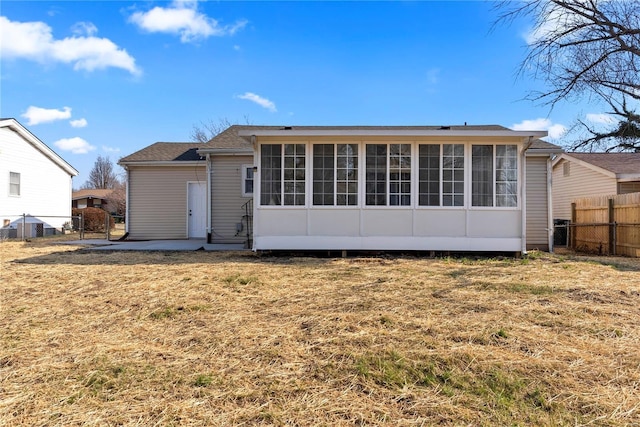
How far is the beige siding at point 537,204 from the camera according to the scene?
1077 cm

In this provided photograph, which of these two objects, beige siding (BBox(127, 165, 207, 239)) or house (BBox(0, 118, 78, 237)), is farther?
house (BBox(0, 118, 78, 237))

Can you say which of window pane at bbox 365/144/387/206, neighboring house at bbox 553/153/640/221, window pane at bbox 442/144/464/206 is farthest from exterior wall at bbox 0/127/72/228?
neighboring house at bbox 553/153/640/221

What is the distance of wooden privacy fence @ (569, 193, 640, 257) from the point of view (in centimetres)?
968

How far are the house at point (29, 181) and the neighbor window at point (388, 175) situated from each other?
13412mm

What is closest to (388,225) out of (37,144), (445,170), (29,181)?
(445,170)

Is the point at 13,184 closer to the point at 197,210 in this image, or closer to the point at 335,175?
the point at 197,210

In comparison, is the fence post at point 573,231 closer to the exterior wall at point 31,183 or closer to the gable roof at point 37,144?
the exterior wall at point 31,183

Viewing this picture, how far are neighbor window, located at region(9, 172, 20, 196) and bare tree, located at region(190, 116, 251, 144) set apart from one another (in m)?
16.0

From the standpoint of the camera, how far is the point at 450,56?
12875mm

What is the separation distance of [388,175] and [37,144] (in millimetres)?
17834

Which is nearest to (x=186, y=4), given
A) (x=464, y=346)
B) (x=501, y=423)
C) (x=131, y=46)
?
(x=131, y=46)

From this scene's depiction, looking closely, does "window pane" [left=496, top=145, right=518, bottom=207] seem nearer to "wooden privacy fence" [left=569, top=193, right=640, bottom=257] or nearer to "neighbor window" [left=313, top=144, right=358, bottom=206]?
"neighbor window" [left=313, top=144, right=358, bottom=206]

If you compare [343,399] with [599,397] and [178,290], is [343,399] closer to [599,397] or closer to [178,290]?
[599,397]

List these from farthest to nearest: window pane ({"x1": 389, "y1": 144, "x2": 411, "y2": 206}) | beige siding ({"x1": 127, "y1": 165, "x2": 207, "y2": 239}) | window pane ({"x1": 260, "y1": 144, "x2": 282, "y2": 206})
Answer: beige siding ({"x1": 127, "y1": 165, "x2": 207, "y2": 239}), window pane ({"x1": 260, "y1": 144, "x2": 282, "y2": 206}), window pane ({"x1": 389, "y1": 144, "x2": 411, "y2": 206})
